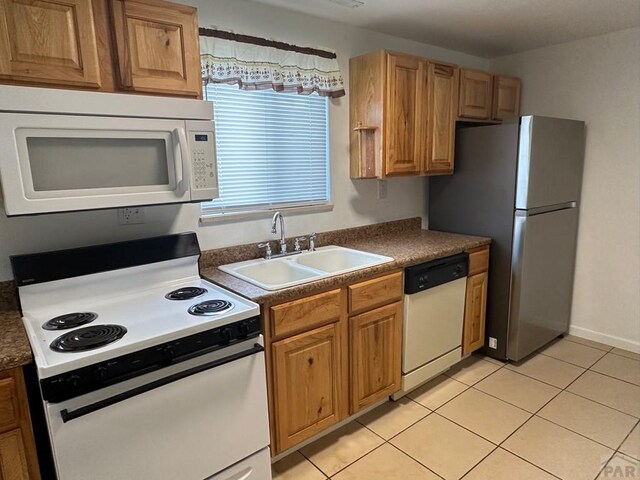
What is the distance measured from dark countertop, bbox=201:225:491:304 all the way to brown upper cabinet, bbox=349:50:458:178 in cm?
45

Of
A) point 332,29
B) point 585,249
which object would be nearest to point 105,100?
point 332,29

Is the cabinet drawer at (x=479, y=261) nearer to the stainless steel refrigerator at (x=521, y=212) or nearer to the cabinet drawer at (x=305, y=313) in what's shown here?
the stainless steel refrigerator at (x=521, y=212)

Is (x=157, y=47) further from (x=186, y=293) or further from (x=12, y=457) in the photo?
(x=12, y=457)

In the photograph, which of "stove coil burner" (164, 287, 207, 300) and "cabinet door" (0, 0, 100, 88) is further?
"stove coil burner" (164, 287, 207, 300)

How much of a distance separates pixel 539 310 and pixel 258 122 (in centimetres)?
233

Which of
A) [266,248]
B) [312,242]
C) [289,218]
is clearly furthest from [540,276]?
[266,248]

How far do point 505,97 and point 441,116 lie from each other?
2.78 ft

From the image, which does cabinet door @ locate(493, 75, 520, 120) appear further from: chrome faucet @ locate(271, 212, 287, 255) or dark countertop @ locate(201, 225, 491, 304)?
chrome faucet @ locate(271, 212, 287, 255)

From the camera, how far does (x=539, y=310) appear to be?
289 cm

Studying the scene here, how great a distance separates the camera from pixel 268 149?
237cm

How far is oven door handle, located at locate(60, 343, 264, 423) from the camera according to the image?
119 cm

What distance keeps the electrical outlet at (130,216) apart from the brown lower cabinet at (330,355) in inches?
29.9

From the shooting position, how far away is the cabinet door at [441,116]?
2.66 m

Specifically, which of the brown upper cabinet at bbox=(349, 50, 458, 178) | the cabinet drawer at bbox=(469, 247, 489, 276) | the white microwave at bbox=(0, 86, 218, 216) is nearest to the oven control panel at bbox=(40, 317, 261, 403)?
the white microwave at bbox=(0, 86, 218, 216)
